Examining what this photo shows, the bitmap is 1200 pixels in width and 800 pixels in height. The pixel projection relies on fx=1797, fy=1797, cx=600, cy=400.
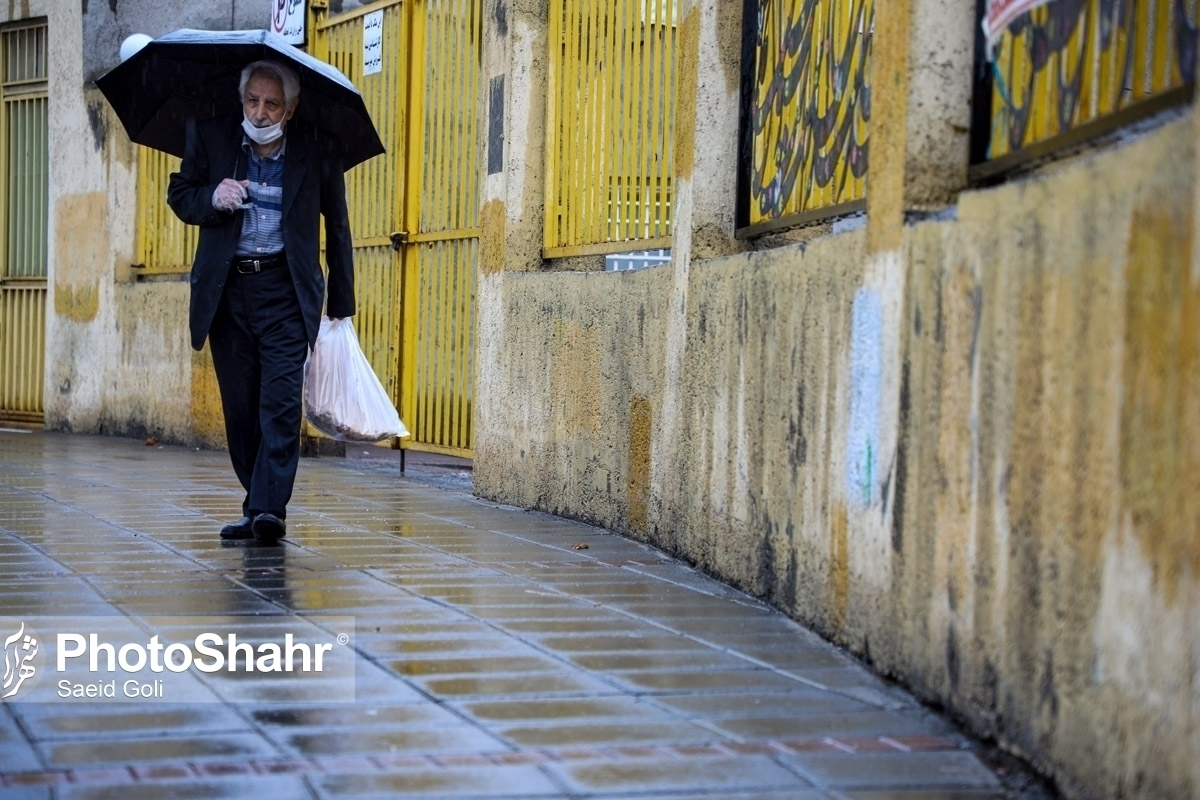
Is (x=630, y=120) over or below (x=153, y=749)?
over

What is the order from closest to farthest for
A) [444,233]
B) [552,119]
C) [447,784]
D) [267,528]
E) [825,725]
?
[447,784] < [825,725] < [267,528] < [552,119] < [444,233]

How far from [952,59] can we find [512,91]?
4628mm

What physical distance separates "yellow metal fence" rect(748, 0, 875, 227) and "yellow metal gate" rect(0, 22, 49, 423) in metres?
10.3

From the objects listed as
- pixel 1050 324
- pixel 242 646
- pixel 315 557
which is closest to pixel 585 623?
pixel 242 646

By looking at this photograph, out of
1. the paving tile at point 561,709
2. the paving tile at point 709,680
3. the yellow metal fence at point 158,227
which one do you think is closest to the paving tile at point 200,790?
the paving tile at point 561,709

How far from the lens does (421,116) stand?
11.0m

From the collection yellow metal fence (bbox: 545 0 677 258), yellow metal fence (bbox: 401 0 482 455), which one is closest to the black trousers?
yellow metal fence (bbox: 545 0 677 258)

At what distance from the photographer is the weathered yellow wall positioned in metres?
3.14

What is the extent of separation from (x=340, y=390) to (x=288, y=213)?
773mm

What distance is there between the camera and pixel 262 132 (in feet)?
23.6

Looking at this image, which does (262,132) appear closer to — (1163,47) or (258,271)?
(258,271)

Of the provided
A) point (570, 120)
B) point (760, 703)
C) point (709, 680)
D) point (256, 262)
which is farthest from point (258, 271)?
point (760, 703)

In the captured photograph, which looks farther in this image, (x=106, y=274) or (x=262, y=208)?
(x=106, y=274)

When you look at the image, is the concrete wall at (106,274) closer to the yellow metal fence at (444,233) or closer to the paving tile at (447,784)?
the yellow metal fence at (444,233)
